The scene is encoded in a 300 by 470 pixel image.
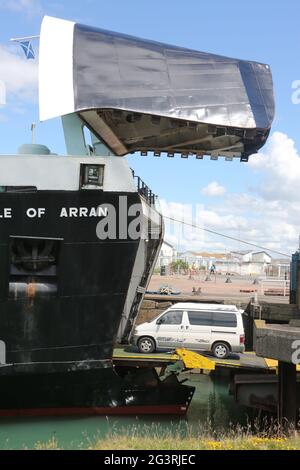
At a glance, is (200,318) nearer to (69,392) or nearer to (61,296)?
(69,392)

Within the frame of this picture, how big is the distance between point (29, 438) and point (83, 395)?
53.1 inches

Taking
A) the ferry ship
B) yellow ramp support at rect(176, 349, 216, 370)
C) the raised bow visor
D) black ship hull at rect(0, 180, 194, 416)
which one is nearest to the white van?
yellow ramp support at rect(176, 349, 216, 370)

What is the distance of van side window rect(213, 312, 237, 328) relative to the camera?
1645cm

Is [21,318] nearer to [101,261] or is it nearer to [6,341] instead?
[6,341]

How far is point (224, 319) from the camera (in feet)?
54.1

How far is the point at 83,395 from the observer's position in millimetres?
10867

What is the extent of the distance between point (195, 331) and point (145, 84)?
854cm

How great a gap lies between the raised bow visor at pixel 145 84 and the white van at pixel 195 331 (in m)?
6.77

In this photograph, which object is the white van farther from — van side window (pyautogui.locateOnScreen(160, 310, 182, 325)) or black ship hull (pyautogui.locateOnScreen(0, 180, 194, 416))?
black ship hull (pyautogui.locateOnScreen(0, 180, 194, 416))

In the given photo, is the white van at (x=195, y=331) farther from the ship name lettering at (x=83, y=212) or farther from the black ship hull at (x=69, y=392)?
the ship name lettering at (x=83, y=212)

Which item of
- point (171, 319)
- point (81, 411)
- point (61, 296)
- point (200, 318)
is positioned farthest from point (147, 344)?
point (61, 296)

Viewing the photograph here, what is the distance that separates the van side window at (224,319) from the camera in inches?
648
